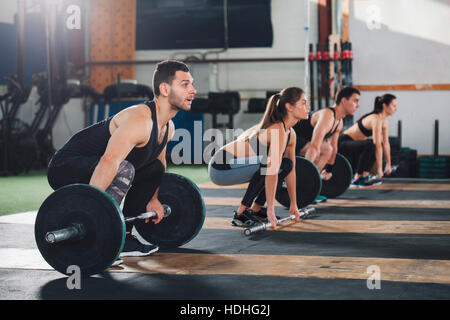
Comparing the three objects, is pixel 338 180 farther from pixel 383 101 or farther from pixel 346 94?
pixel 383 101

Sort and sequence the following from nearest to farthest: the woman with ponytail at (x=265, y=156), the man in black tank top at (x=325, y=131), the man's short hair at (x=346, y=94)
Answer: the woman with ponytail at (x=265, y=156) < the man in black tank top at (x=325, y=131) < the man's short hair at (x=346, y=94)

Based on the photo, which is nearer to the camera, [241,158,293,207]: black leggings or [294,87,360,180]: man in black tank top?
[241,158,293,207]: black leggings

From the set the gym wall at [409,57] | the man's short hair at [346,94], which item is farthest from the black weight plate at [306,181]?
the gym wall at [409,57]

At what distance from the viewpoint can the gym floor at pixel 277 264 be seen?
6.96 ft

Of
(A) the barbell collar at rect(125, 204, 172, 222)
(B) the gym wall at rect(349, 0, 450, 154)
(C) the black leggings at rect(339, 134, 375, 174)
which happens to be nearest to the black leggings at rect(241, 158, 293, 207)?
(A) the barbell collar at rect(125, 204, 172, 222)

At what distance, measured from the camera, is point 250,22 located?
895cm

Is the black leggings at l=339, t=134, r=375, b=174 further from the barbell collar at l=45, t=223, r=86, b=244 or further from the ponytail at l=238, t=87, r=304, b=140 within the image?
the barbell collar at l=45, t=223, r=86, b=244

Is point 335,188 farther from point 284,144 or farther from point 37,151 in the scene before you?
point 37,151

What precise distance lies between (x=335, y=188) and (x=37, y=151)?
4.36m

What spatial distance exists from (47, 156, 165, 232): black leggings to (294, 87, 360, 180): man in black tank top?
6.54ft

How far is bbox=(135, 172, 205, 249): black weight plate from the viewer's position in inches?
113

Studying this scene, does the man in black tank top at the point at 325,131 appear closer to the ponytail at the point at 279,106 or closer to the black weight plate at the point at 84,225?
the ponytail at the point at 279,106

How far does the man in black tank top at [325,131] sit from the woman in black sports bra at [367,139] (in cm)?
96
